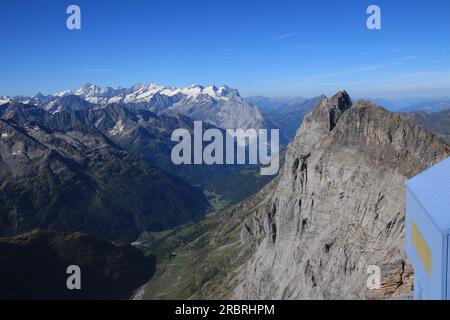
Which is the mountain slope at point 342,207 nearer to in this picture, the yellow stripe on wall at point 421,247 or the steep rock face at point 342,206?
the steep rock face at point 342,206

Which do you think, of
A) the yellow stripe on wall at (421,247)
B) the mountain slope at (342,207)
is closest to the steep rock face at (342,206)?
the mountain slope at (342,207)

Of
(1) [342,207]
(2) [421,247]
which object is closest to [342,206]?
(1) [342,207]

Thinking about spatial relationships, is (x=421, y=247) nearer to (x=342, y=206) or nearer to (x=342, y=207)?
(x=342, y=207)

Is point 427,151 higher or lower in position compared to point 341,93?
lower
